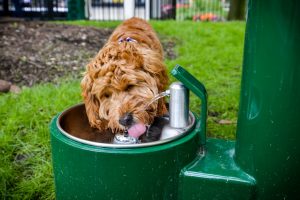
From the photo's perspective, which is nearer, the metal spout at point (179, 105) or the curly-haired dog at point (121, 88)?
the metal spout at point (179, 105)

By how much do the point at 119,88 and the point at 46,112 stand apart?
164 centimetres

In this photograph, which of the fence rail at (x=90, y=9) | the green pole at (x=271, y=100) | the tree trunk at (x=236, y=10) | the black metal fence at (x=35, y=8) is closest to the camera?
the green pole at (x=271, y=100)

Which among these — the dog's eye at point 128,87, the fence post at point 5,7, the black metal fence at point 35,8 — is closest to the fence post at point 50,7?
the black metal fence at point 35,8

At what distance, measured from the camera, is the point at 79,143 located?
2145 mm

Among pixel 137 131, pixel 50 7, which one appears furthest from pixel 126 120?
pixel 50 7

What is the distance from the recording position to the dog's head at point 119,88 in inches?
108

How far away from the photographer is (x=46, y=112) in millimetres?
4199

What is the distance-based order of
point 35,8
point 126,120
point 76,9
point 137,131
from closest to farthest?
1. point 137,131
2. point 126,120
3. point 76,9
4. point 35,8

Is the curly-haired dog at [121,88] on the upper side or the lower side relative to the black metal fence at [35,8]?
lower

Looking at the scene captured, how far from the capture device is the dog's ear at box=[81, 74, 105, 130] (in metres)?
2.83

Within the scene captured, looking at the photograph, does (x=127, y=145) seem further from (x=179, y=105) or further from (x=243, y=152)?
(x=243, y=152)

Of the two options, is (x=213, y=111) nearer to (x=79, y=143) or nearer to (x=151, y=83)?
(x=151, y=83)

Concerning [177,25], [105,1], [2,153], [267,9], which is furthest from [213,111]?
[105,1]

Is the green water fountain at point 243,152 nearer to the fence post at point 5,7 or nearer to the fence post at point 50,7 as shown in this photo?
the fence post at point 5,7
